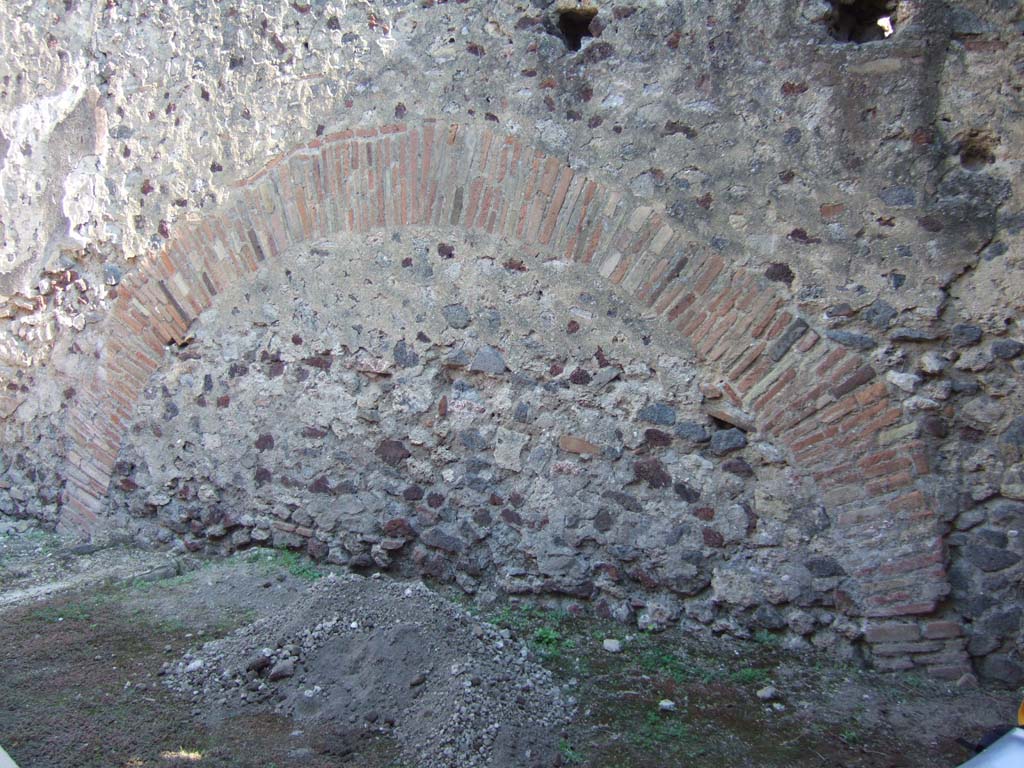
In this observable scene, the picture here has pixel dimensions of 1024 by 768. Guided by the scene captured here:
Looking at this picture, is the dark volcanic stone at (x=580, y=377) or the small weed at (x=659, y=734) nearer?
the small weed at (x=659, y=734)

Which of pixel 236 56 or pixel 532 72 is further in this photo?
pixel 236 56

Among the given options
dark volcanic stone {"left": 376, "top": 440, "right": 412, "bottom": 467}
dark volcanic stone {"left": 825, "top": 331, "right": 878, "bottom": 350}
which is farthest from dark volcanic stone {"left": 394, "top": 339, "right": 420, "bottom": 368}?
dark volcanic stone {"left": 825, "top": 331, "right": 878, "bottom": 350}

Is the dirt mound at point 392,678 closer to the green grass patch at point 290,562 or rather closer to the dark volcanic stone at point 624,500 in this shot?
the green grass patch at point 290,562

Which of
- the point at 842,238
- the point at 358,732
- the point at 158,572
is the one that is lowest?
the point at 358,732

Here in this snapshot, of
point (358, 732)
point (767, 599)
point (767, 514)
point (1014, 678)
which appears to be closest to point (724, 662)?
point (767, 599)

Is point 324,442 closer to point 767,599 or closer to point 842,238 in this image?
point 767,599

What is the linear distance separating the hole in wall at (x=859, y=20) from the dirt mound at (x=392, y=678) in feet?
9.78

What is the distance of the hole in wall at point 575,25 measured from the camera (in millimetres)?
4242

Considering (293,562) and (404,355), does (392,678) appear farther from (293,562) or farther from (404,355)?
(404,355)

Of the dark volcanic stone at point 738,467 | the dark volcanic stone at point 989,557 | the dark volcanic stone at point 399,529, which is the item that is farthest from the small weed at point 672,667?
the dark volcanic stone at point 399,529

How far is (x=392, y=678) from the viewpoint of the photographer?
355cm

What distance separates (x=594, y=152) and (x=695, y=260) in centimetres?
72

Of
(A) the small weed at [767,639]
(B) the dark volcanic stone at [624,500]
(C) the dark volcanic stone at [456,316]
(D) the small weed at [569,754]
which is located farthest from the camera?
(C) the dark volcanic stone at [456,316]

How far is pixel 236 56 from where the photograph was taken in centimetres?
527
